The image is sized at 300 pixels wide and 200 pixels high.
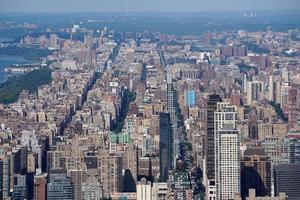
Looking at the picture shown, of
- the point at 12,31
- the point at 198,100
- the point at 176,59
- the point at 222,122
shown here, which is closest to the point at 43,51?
the point at 12,31

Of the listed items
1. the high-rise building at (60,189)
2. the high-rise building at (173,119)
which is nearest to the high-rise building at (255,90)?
the high-rise building at (173,119)

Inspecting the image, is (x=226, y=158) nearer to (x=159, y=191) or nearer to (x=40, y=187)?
(x=159, y=191)

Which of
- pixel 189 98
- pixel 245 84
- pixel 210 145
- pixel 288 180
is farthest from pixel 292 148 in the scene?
pixel 245 84

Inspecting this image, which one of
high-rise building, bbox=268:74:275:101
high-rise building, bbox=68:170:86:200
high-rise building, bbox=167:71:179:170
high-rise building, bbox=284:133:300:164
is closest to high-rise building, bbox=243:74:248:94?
high-rise building, bbox=268:74:275:101

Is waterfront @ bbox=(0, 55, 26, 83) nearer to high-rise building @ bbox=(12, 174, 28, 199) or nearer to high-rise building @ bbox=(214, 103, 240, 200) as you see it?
high-rise building @ bbox=(214, 103, 240, 200)

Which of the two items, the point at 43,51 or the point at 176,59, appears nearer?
the point at 176,59

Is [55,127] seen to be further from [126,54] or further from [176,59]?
[126,54]
